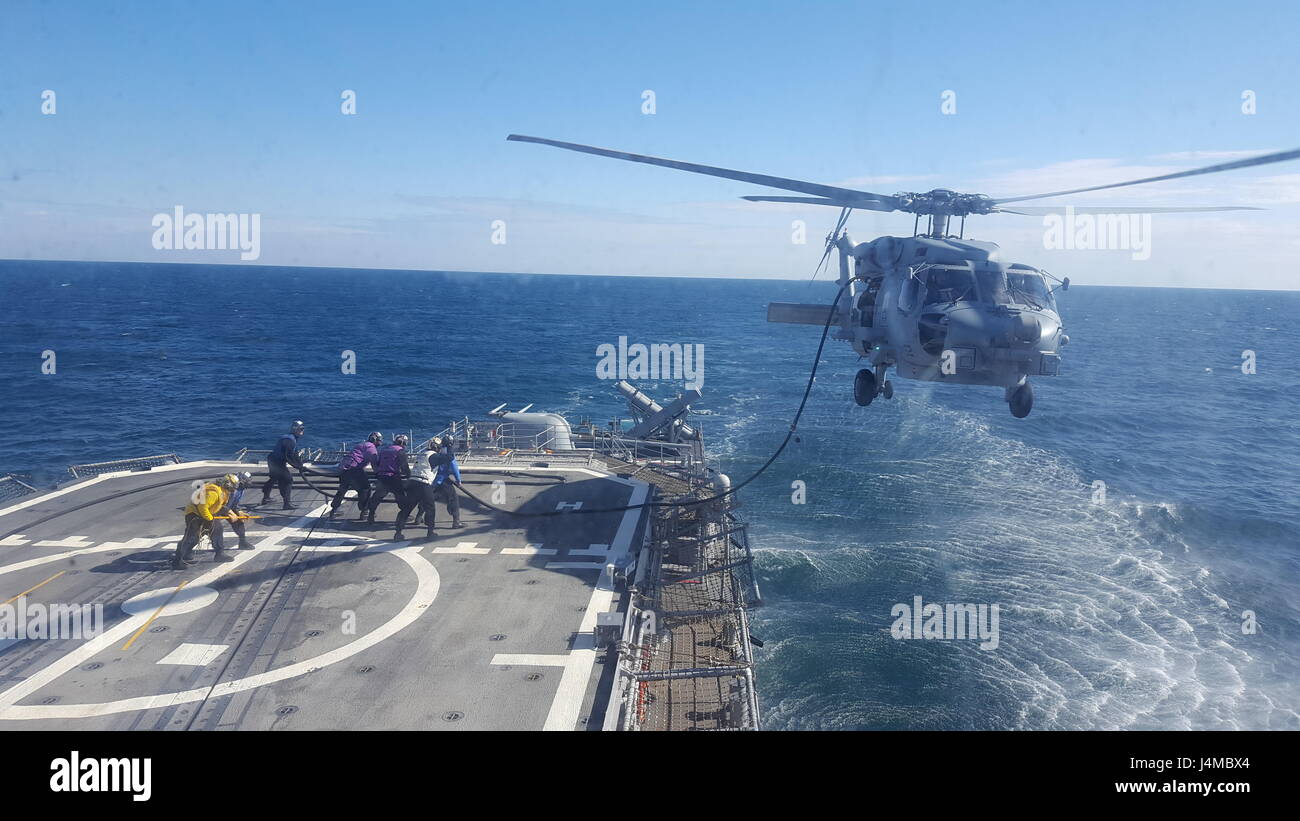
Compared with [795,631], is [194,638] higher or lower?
higher

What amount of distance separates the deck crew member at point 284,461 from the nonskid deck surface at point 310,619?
0.64 m

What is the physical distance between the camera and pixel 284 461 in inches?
845

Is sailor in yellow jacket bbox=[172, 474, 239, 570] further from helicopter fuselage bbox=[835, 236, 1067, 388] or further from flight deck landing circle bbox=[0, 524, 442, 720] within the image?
→ helicopter fuselage bbox=[835, 236, 1067, 388]

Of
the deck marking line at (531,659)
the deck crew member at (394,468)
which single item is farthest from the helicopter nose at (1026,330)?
the deck crew member at (394,468)

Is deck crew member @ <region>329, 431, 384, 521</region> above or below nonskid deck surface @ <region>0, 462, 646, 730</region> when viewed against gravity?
above

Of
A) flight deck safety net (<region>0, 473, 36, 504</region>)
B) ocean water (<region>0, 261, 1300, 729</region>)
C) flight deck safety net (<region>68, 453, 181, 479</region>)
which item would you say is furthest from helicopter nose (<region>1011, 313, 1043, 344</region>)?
flight deck safety net (<region>0, 473, 36, 504</region>)

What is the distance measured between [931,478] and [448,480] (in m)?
36.6

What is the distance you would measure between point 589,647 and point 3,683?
1051 cm

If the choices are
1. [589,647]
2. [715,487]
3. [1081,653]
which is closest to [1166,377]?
[1081,653]

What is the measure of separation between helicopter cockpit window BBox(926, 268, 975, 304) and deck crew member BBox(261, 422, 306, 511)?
16.8 meters

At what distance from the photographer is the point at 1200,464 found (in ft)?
172

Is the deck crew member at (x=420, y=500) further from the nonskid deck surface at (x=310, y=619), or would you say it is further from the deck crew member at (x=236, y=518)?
the deck crew member at (x=236, y=518)

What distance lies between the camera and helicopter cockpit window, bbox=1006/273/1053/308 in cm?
1616
